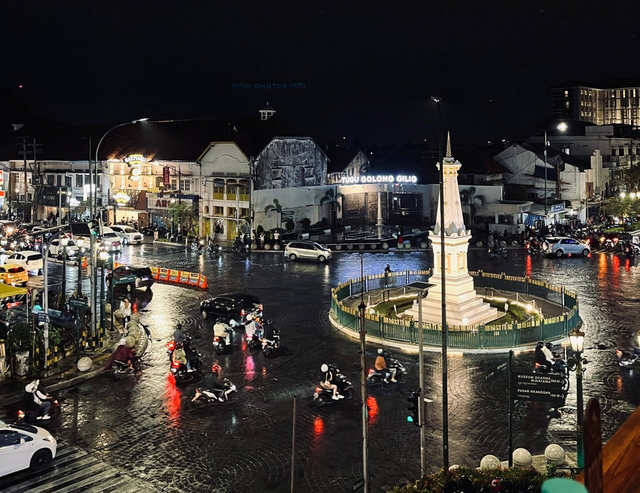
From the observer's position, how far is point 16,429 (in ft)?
50.2

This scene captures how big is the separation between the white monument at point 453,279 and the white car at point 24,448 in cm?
1612

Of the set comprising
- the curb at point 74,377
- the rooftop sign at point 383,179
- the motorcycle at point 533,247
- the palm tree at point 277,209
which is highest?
the rooftop sign at point 383,179

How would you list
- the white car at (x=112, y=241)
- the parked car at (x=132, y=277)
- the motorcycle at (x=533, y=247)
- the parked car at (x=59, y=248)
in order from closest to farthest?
the parked car at (x=132, y=277), the parked car at (x=59, y=248), the motorcycle at (x=533, y=247), the white car at (x=112, y=241)

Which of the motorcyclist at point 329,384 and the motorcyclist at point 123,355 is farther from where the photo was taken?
the motorcyclist at point 123,355

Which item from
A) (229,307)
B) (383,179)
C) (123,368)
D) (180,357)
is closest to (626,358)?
(180,357)

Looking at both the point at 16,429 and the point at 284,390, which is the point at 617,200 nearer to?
the point at 284,390

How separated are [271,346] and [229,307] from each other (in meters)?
5.58

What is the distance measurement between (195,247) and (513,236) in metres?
24.0

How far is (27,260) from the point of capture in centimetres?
4100

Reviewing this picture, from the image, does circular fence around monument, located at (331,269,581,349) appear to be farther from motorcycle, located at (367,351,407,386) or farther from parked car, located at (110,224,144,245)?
parked car, located at (110,224,144,245)

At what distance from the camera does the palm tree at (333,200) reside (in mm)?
66500

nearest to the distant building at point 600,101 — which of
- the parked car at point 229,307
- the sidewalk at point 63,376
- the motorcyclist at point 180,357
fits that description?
the parked car at point 229,307

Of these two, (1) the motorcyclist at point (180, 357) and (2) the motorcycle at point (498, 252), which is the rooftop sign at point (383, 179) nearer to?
(2) the motorcycle at point (498, 252)

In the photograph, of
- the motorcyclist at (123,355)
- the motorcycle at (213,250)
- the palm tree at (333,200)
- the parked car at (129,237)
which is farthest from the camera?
the palm tree at (333,200)
